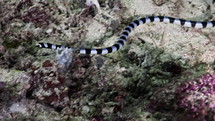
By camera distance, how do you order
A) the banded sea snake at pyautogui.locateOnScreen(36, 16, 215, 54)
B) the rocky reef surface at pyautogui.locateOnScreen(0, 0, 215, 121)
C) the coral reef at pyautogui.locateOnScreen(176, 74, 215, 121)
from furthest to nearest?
the banded sea snake at pyautogui.locateOnScreen(36, 16, 215, 54) < the rocky reef surface at pyautogui.locateOnScreen(0, 0, 215, 121) < the coral reef at pyautogui.locateOnScreen(176, 74, 215, 121)

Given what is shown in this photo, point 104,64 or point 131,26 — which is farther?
point 131,26

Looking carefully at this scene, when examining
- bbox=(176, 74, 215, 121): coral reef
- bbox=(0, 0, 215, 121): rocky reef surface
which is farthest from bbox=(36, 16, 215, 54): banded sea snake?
bbox=(176, 74, 215, 121): coral reef

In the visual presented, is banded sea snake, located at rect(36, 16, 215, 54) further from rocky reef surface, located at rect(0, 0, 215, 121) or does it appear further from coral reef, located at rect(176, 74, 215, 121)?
coral reef, located at rect(176, 74, 215, 121)

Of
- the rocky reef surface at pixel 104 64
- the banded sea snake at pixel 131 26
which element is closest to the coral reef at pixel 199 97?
the rocky reef surface at pixel 104 64

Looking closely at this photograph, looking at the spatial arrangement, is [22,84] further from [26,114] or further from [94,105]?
[94,105]

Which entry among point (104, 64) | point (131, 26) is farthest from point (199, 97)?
point (131, 26)

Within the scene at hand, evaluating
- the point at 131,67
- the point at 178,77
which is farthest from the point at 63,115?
the point at 178,77

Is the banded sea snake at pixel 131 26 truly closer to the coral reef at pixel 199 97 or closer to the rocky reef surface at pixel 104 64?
the rocky reef surface at pixel 104 64

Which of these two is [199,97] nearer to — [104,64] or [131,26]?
[104,64]
